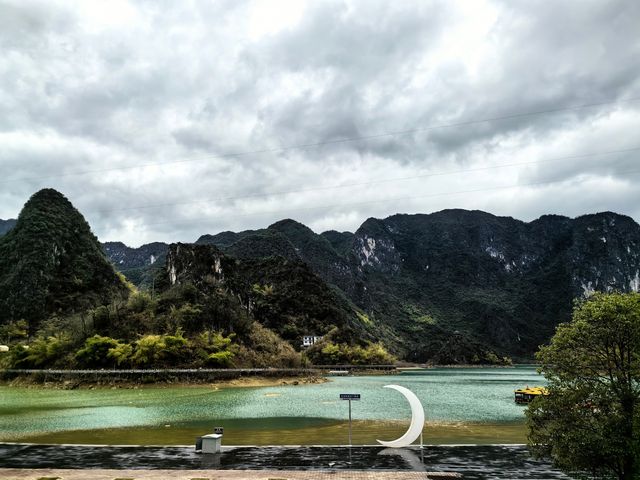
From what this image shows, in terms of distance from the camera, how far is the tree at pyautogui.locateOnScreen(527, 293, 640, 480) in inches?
567

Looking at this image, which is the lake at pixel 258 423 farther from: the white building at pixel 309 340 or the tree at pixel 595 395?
the white building at pixel 309 340

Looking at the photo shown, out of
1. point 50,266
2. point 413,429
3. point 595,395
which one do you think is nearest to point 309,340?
point 50,266

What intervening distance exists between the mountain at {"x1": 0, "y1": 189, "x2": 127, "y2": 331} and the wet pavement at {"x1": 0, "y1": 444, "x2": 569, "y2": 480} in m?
143

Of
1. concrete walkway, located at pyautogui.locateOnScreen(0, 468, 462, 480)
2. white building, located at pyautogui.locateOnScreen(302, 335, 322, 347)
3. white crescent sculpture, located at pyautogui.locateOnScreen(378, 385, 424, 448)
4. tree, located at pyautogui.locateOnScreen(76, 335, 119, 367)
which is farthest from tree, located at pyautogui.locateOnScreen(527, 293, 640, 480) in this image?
white building, located at pyautogui.locateOnScreen(302, 335, 322, 347)

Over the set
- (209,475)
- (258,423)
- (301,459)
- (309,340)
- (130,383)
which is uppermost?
(209,475)

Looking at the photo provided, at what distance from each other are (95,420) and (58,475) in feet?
84.6

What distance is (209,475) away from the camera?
18.4 m

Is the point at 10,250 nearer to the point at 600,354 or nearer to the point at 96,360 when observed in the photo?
the point at 96,360

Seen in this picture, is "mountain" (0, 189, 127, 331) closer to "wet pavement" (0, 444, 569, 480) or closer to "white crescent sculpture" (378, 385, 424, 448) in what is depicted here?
"wet pavement" (0, 444, 569, 480)

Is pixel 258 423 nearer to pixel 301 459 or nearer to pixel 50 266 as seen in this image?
pixel 301 459

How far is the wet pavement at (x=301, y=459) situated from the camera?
19922 mm

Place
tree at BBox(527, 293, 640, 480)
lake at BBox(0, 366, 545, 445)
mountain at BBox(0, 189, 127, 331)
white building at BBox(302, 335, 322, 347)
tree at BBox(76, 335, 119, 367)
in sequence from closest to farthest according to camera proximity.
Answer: tree at BBox(527, 293, 640, 480) → lake at BBox(0, 366, 545, 445) → tree at BBox(76, 335, 119, 367) → mountain at BBox(0, 189, 127, 331) → white building at BBox(302, 335, 322, 347)

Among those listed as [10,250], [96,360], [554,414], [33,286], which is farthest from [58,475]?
[10,250]

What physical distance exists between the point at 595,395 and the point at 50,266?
591 feet
